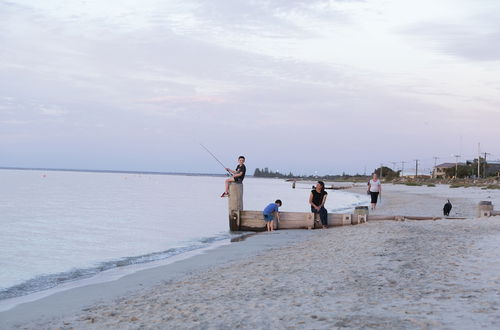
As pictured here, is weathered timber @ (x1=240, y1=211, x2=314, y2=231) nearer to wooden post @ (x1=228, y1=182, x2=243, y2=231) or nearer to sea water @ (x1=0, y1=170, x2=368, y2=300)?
wooden post @ (x1=228, y1=182, x2=243, y2=231)

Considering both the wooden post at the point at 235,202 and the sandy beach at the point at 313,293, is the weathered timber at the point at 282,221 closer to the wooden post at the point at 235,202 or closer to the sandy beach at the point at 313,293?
the wooden post at the point at 235,202

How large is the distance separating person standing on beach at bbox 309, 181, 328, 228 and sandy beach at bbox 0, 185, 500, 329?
14.7 ft

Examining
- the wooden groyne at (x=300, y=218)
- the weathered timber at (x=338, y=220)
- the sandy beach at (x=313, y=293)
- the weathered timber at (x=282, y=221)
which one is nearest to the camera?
the sandy beach at (x=313, y=293)

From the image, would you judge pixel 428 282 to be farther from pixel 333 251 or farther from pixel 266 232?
pixel 266 232

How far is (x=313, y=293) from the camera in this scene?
20.9 ft

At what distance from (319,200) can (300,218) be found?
3.57 feet

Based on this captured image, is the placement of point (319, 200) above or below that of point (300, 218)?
above

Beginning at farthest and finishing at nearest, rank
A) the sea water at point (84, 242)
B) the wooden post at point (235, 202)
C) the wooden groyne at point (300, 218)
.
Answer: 1. the wooden post at point (235, 202)
2. the wooden groyne at point (300, 218)
3. the sea water at point (84, 242)

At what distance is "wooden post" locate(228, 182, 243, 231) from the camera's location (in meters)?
17.1

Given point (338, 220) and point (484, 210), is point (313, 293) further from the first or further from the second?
point (484, 210)

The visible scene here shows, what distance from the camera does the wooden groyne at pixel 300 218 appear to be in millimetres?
16062

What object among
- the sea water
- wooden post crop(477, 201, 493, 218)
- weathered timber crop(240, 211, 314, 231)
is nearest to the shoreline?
the sea water

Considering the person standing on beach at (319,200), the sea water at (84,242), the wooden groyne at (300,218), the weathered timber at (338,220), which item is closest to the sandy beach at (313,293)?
the sea water at (84,242)

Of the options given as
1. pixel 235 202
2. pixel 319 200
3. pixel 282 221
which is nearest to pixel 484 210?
pixel 319 200
